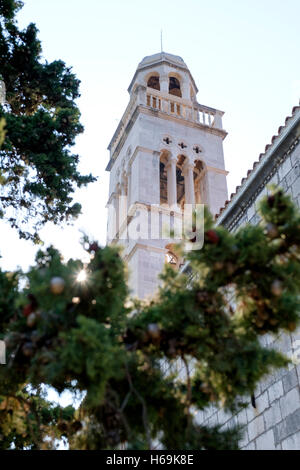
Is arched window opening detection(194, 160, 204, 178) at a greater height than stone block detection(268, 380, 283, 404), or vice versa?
arched window opening detection(194, 160, 204, 178)

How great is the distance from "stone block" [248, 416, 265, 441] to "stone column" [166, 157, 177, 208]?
15255 mm

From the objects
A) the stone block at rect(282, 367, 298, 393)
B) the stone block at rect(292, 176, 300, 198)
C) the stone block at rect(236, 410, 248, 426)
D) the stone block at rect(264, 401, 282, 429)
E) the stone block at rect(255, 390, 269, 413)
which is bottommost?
the stone block at rect(264, 401, 282, 429)

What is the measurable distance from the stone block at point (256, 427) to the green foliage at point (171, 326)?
3684mm

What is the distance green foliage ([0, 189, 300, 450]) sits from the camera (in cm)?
343

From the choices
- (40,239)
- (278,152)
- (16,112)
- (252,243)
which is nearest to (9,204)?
(40,239)

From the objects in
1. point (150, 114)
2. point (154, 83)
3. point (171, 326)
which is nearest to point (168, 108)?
point (150, 114)

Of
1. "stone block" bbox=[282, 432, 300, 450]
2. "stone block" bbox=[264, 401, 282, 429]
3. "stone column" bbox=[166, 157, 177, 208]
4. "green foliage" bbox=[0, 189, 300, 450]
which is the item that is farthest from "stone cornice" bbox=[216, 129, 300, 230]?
"stone column" bbox=[166, 157, 177, 208]

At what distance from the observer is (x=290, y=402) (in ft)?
21.7

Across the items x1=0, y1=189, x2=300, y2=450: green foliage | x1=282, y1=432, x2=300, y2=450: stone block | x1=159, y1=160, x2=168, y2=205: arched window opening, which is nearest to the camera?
x1=0, y1=189, x2=300, y2=450: green foliage

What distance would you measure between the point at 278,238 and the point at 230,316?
804 mm

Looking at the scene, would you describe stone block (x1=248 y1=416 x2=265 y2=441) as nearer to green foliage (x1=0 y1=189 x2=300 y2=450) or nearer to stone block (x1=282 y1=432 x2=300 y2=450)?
stone block (x1=282 y1=432 x2=300 y2=450)
